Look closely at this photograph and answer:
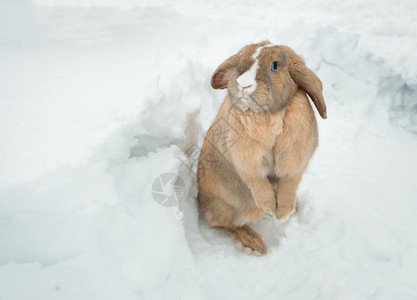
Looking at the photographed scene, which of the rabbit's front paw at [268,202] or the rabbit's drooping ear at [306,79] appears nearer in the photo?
the rabbit's drooping ear at [306,79]

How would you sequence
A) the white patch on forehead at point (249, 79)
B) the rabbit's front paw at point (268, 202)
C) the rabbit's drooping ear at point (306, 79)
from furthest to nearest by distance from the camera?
the rabbit's front paw at point (268, 202), the rabbit's drooping ear at point (306, 79), the white patch on forehead at point (249, 79)

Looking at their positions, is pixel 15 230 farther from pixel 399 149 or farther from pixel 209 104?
pixel 399 149

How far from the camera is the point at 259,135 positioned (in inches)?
75.9

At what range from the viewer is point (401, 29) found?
4449 mm

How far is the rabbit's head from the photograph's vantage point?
172 cm

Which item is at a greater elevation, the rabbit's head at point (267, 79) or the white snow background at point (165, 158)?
the rabbit's head at point (267, 79)

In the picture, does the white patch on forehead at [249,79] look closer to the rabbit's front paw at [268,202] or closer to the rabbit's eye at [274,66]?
the rabbit's eye at [274,66]

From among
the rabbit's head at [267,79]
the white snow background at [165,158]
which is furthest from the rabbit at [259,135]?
the white snow background at [165,158]

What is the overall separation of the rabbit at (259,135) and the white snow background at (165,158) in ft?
1.04

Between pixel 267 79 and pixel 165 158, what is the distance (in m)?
1.07

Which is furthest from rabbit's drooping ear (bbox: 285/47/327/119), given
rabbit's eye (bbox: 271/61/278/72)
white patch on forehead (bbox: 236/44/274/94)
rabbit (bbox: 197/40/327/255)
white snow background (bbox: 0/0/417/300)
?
white snow background (bbox: 0/0/417/300)

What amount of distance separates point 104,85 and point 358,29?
360cm

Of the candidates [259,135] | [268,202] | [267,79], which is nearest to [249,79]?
[267,79]

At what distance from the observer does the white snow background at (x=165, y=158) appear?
70.9 inches
